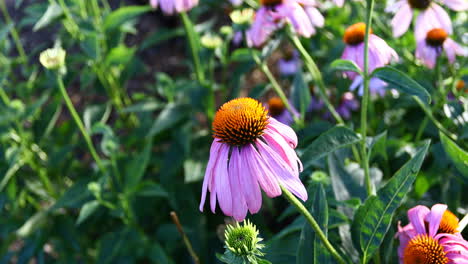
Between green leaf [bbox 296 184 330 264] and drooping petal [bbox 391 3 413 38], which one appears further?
drooping petal [bbox 391 3 413 38]

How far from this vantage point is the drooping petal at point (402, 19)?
4.30ft

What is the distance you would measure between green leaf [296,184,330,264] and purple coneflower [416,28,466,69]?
691mm

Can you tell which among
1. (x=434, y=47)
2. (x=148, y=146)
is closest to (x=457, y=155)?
(x=434, y=47)

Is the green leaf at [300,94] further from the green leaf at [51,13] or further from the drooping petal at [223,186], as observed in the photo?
the green leaf at [51,13]

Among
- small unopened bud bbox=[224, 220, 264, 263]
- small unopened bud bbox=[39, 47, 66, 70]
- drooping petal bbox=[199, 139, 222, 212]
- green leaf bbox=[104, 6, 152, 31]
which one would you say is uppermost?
small unopened bud bbox=[39, 47, 66, 70]

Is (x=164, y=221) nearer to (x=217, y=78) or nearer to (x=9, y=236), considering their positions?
(x=9, y=236)

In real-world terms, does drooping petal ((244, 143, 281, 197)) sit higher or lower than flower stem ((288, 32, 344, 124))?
higher

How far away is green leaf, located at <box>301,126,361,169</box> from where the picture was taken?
893 millimetres

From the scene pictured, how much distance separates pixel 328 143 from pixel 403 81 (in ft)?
0.60

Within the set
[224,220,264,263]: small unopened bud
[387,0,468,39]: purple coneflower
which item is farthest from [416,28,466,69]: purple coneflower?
[224,220,264,263]: small unopened bud

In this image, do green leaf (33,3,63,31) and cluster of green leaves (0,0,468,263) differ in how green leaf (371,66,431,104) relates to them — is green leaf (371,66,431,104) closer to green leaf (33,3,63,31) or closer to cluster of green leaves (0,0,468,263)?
cluster of green leaves (0,0,468,263)

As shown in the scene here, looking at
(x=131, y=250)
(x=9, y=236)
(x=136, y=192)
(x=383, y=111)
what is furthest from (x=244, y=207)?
(x=9, y=236)

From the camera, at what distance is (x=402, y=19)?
4.33 ft

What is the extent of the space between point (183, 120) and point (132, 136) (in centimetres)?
23
